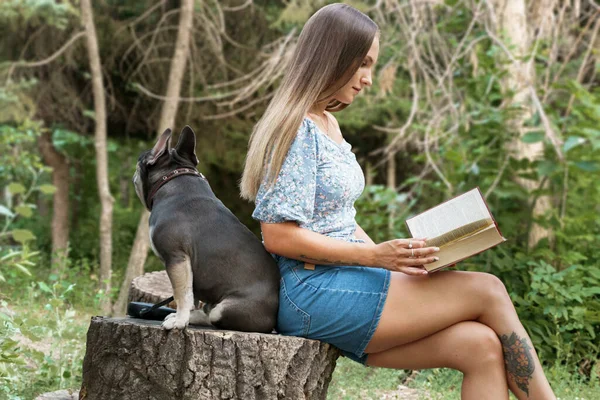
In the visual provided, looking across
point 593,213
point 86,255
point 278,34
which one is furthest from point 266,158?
point 86,255

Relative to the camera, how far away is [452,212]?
2.64 m

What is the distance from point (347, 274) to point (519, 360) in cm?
71

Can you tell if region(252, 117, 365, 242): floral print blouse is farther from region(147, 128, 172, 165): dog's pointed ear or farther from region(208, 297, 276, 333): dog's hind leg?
region(147, 128, 172, 165): dog's pointed ear

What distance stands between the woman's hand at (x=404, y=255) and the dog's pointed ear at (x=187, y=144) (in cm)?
91

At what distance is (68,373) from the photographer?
398 cm

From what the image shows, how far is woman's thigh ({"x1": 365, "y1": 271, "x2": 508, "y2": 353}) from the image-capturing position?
2727mm

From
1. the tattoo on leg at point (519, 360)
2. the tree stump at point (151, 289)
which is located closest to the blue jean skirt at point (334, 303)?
the tattoo on leg at point (519, 360)

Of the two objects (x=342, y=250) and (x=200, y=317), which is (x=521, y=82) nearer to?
(x=342, y=250)

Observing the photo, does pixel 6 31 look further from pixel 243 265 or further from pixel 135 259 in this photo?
pixel 243 265

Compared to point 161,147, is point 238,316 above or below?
below

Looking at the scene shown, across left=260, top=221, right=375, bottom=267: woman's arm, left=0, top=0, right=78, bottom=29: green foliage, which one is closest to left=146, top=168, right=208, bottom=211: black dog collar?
left=260, top=221, right=375, bottom=267: woman's arm

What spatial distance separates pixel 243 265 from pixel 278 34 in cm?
814

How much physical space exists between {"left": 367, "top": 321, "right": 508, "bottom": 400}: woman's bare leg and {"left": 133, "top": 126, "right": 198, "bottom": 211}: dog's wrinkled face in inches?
48.5

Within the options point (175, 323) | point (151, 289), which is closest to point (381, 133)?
point (151, 289)
